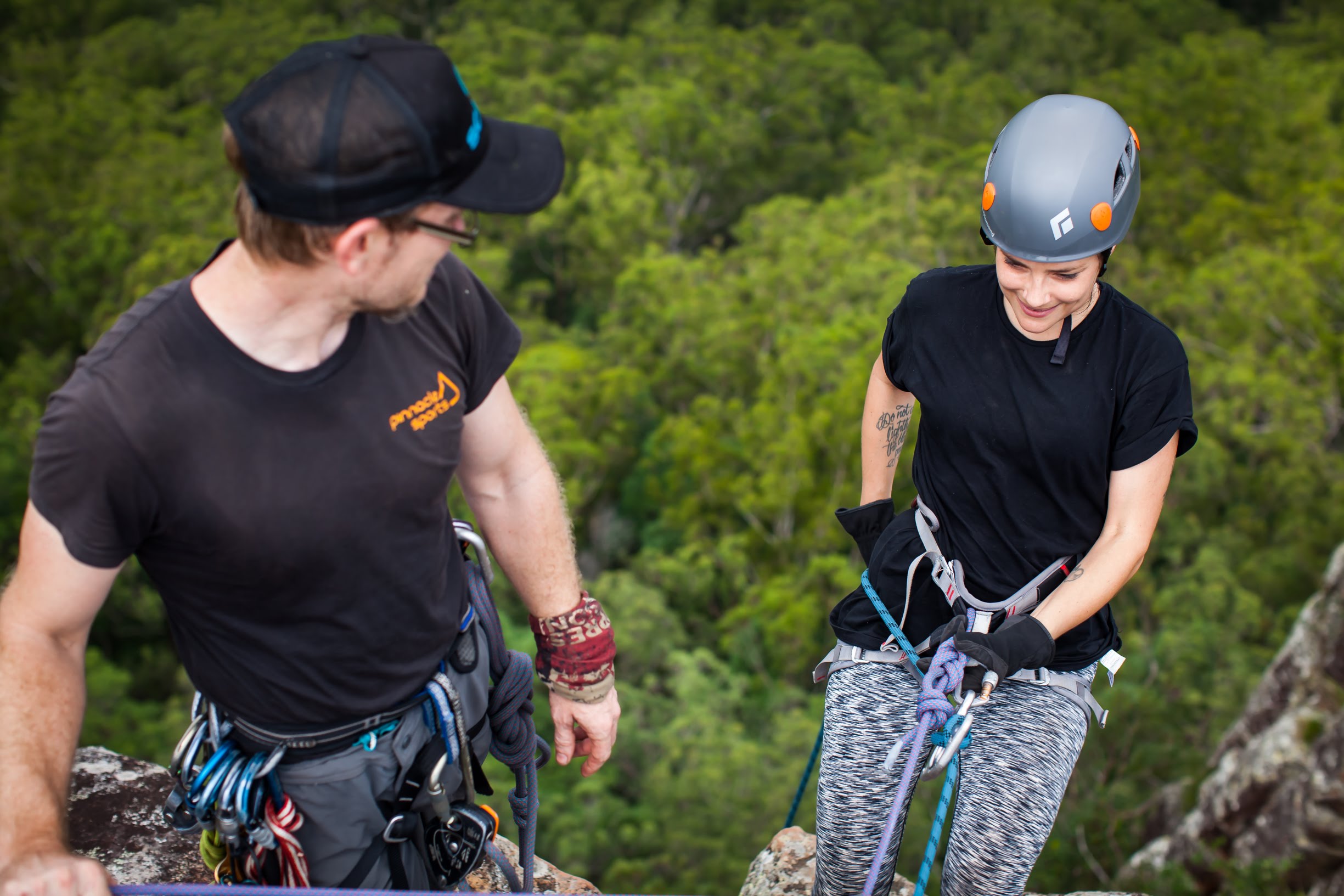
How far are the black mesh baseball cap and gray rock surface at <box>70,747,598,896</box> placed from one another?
1.78 metres

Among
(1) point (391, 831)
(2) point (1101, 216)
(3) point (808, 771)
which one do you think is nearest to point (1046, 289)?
(2) point (1101, 216)

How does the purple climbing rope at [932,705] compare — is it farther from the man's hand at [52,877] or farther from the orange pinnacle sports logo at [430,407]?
the man's hand at [52,877]

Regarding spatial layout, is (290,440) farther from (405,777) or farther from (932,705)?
(932,705)

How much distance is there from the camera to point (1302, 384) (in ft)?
75.0

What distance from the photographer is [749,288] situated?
27734mm

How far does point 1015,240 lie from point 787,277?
25.6 m

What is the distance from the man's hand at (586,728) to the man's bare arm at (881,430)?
2.96ft

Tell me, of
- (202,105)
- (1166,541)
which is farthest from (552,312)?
(1166,541)

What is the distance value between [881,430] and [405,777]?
1.44 metres

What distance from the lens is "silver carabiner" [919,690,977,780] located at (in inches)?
84.6

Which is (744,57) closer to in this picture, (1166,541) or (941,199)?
(941,199)

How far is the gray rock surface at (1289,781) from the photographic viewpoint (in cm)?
595

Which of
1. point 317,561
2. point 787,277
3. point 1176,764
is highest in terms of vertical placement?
point 317,561

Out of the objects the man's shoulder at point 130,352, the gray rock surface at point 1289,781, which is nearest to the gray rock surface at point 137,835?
the man's shoulder at point 130,352
